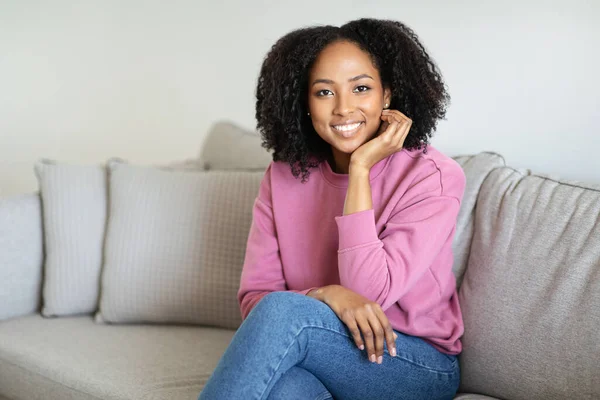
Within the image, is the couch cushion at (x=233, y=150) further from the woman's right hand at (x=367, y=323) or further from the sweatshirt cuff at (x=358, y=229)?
the woman's right hand at (x=367, y=323)

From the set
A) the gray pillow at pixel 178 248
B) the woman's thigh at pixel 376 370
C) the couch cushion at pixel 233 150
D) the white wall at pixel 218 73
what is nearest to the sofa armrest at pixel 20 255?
the gray pillow at pixel 178 248

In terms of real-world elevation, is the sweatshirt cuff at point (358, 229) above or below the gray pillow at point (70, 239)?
above

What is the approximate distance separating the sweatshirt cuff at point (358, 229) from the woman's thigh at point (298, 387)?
0.27 m

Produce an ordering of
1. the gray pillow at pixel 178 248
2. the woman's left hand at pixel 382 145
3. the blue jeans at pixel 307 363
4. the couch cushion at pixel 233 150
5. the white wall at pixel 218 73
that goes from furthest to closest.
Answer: the couch cushion at pixel 233 150 < the gray pillow at pixel 178 248 < the white wall at pixel 218 73 < the woman's left hand at pixel 382 145 < the blue jeans at pixel 307 363

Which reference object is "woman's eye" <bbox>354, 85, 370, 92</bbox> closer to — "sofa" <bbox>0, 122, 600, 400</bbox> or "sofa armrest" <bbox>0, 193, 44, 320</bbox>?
"sofa" <bbox>0, 122, 600, 400</bbox>

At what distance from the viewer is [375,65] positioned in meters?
1.54

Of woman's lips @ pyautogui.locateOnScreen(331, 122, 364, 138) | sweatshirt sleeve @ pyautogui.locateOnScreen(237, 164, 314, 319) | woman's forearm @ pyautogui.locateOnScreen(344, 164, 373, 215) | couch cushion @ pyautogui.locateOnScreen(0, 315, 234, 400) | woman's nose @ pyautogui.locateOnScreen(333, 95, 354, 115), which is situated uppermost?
woman's nose @ pyautogui.locateOnScreen(333, 95, 354, 115)

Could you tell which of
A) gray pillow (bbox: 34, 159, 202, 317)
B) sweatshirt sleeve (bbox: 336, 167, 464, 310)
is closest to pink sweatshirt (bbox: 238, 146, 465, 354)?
sweatshirt sleeve (bbox: 336, 167, 464, 310)

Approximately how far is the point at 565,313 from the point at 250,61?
1.65 meters

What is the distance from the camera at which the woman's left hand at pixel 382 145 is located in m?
1.47

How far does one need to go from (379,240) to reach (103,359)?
0.81 metres

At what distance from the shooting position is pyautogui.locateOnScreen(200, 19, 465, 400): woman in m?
1.28

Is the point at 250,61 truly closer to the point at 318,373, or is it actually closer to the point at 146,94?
the point at 146,94

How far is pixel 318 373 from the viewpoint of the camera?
132 cm
